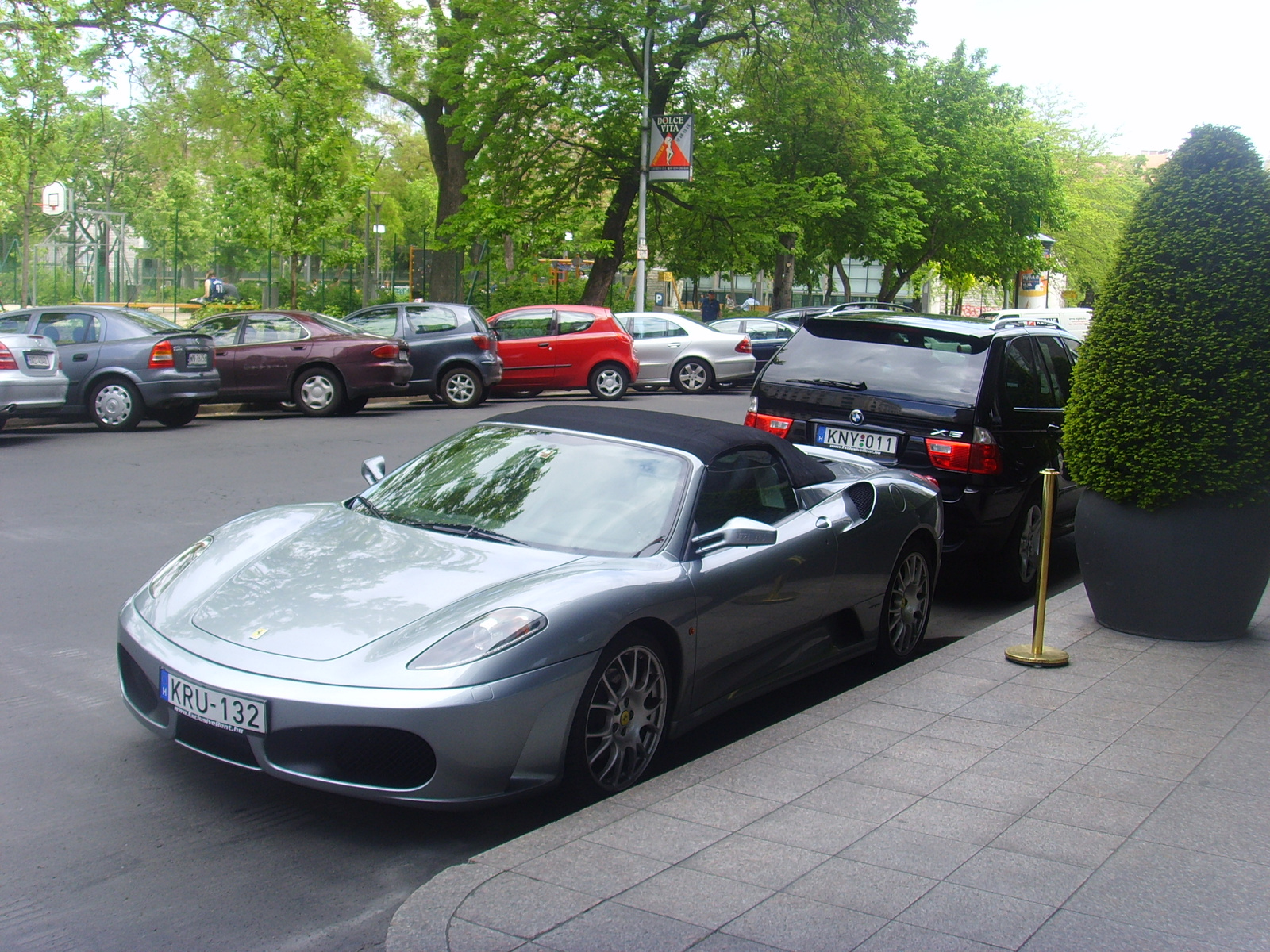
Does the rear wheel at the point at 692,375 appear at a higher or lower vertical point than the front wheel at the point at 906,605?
higher

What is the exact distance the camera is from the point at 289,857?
12.3ft

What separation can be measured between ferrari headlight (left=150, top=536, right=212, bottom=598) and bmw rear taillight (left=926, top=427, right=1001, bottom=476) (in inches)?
171

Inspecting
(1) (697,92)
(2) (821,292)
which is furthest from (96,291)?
(2) (821,292)

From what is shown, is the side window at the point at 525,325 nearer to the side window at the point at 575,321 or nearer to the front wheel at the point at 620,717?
the side window at the point at 575,321

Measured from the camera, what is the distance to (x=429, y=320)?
768 inches

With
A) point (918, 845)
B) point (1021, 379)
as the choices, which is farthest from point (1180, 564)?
point (918, 845)

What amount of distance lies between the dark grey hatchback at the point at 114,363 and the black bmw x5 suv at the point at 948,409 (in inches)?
367

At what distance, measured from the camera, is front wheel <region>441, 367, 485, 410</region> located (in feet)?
63.7

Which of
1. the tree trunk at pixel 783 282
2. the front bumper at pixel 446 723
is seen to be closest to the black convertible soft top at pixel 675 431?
the front bumper at pixel 446 723

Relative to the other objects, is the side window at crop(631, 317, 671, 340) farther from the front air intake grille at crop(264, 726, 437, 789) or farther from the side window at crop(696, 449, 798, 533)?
the front air intake grille at crop(264, 726, 437, 789)

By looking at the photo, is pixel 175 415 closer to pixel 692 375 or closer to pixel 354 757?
pixel 692 375

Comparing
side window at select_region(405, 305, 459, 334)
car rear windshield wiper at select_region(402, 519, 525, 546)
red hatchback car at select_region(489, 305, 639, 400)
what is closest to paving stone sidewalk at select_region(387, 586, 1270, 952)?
car rear windshield wiper at select_region(402, 519, 525, 546)

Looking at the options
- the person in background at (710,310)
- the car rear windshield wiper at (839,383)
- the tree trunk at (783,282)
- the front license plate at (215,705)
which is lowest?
the front license plate at (215,705)

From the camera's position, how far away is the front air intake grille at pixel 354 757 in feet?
12.4
